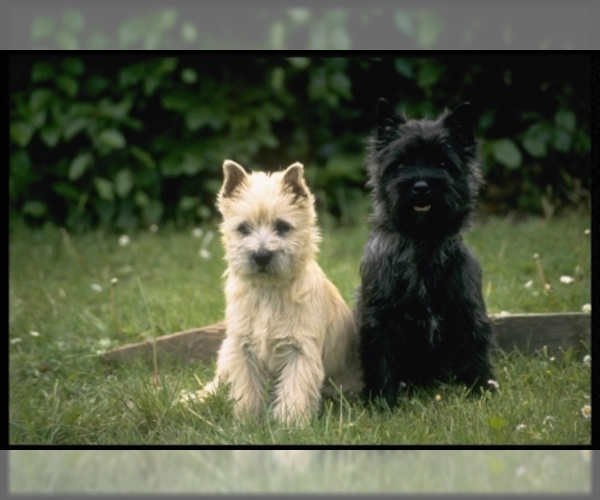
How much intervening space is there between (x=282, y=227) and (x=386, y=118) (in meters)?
0.63

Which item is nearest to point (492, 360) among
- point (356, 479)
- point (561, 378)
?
point (561, 378)

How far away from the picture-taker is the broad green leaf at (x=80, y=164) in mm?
5500

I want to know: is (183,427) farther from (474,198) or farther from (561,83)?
(561,83)

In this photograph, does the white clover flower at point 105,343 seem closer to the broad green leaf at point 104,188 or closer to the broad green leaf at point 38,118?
the broad green leaf at point 104,188

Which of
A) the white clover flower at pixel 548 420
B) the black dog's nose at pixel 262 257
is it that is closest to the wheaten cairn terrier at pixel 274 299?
the black dog's nose at pixel 262 257

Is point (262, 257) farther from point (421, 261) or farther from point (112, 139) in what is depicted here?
point (112, 139)

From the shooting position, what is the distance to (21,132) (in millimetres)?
5227

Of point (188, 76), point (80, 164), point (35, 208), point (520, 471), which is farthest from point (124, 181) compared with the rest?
point (520, 471)

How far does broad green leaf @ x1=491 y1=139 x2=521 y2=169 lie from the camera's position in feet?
16.7

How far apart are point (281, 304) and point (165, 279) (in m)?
1.99

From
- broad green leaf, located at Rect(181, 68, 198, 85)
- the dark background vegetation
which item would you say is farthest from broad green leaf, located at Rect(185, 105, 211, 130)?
broad green leaf, located at Rect(181, 68, 198, 85)

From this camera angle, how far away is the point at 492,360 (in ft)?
13.7

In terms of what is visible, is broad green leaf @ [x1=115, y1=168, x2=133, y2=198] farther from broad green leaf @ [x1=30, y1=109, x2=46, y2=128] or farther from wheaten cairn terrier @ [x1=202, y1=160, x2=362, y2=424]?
wheaten cairn terrier @ [x1=202, y1=160, x2=362, y2=424]

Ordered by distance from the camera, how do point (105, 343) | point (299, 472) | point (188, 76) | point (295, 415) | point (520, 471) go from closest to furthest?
point (295, 415)
point (299, 472)
point (520, 471)
point (105, 343)
point (188, 76)
